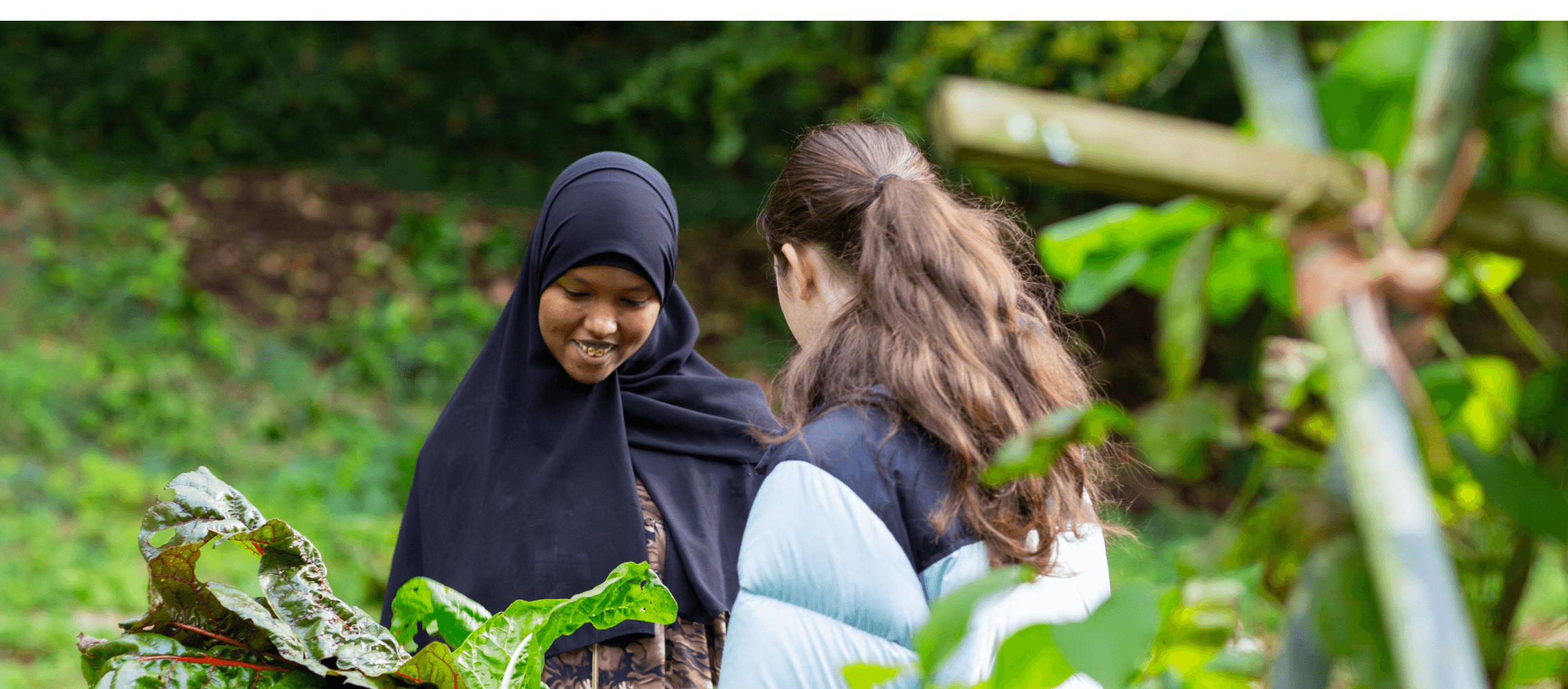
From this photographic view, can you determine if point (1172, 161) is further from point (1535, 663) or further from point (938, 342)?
point (938, 342)

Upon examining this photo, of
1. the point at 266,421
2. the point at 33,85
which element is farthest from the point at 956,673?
the point at 33,85

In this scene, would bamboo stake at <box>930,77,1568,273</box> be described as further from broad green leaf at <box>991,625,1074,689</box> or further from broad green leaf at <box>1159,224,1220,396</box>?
broad green leaf at <box>991,625,1074,689</box>

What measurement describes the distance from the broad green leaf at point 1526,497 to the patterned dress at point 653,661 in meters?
1.58

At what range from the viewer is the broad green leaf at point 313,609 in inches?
37.5

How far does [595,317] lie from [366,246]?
629 centimetres

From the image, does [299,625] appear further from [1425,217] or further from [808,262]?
[1425,217]

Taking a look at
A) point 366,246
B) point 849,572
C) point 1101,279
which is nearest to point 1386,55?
point 1101,279

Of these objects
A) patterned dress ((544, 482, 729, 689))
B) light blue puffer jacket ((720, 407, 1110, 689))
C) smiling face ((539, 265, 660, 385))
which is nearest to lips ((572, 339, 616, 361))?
smiling face ((539, 265, 660, 385))

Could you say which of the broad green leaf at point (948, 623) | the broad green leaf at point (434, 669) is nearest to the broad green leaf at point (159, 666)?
the broad green leaf at point (434, 669)

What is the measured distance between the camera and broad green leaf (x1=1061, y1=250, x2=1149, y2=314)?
487mm

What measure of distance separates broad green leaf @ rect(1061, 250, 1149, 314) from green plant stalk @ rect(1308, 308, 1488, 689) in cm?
12

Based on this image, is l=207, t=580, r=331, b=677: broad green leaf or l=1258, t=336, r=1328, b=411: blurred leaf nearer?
l=1258, t=336, r=1328, b=411: blurred leaf

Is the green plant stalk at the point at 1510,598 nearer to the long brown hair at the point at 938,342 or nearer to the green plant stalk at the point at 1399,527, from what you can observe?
the green plant stalk at the point at 1399,527

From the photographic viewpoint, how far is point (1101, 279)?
1.65ft
